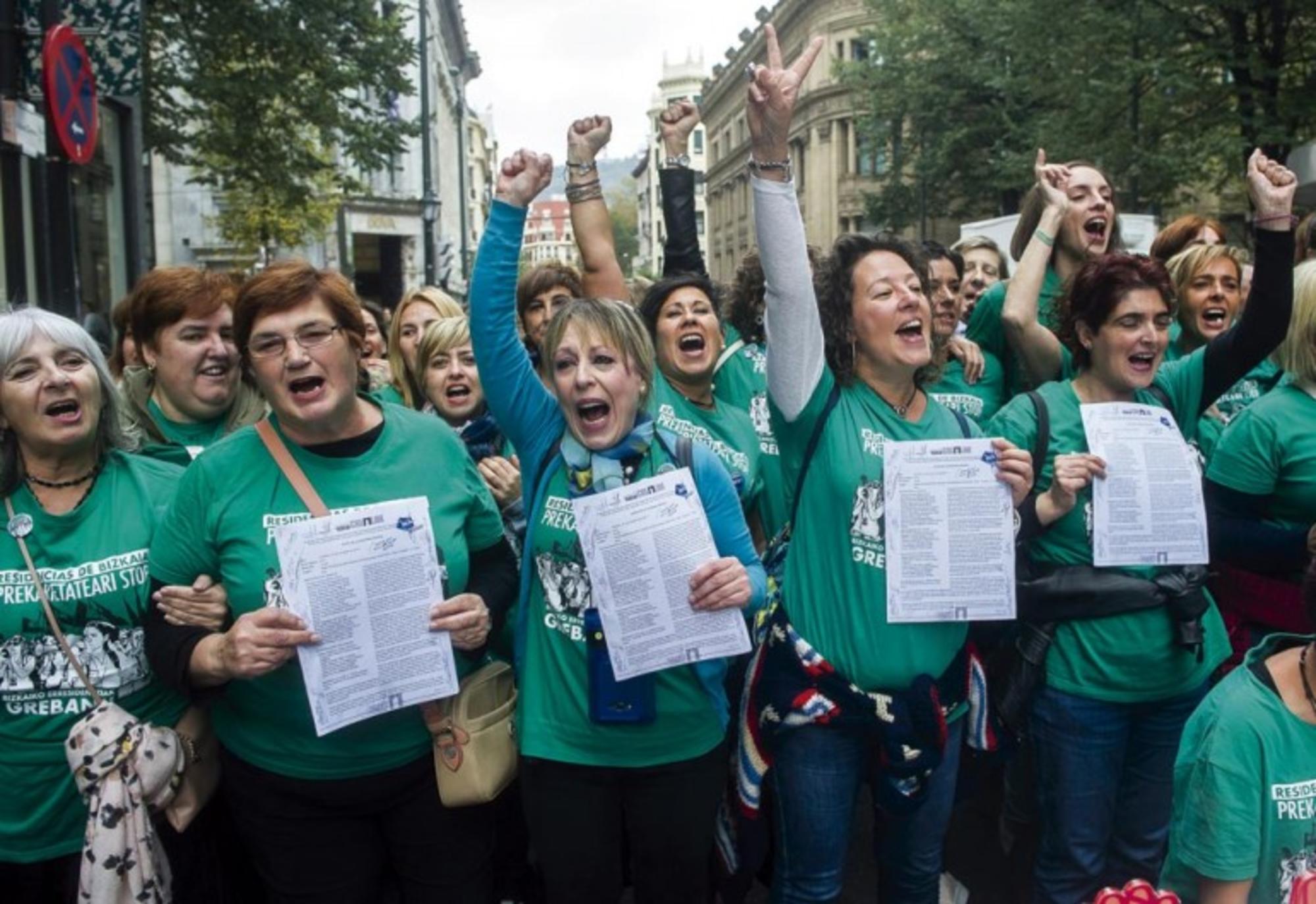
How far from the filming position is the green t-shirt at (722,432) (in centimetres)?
397

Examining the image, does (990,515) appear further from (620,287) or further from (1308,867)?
(620,287)

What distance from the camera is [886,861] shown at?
3.24 m

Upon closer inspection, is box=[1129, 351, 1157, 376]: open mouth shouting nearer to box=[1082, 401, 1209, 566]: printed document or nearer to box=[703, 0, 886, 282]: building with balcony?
box=[1082, 401, 1209, 566]: printed document

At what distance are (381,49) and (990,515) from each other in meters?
14.3

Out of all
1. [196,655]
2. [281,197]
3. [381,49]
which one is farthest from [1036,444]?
[281,197]

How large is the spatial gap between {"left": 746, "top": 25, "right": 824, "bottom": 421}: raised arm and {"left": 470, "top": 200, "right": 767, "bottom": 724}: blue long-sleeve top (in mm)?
300

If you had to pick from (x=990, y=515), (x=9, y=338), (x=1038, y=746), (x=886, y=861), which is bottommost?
(x=886, y=861)

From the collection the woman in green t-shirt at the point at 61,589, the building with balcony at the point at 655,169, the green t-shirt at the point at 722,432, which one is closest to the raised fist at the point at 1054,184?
the green t-shirt at the point at 722,432

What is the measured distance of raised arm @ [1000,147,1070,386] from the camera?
418 cm

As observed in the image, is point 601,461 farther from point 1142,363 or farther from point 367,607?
point 1142,363

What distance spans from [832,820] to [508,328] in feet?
5.03

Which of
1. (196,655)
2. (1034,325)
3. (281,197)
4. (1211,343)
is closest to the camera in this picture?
(196,655)

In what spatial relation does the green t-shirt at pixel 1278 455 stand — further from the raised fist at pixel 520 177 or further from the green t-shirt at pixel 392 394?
the green t-shirt at pixel 392 394

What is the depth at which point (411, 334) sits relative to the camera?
4.91 meters
